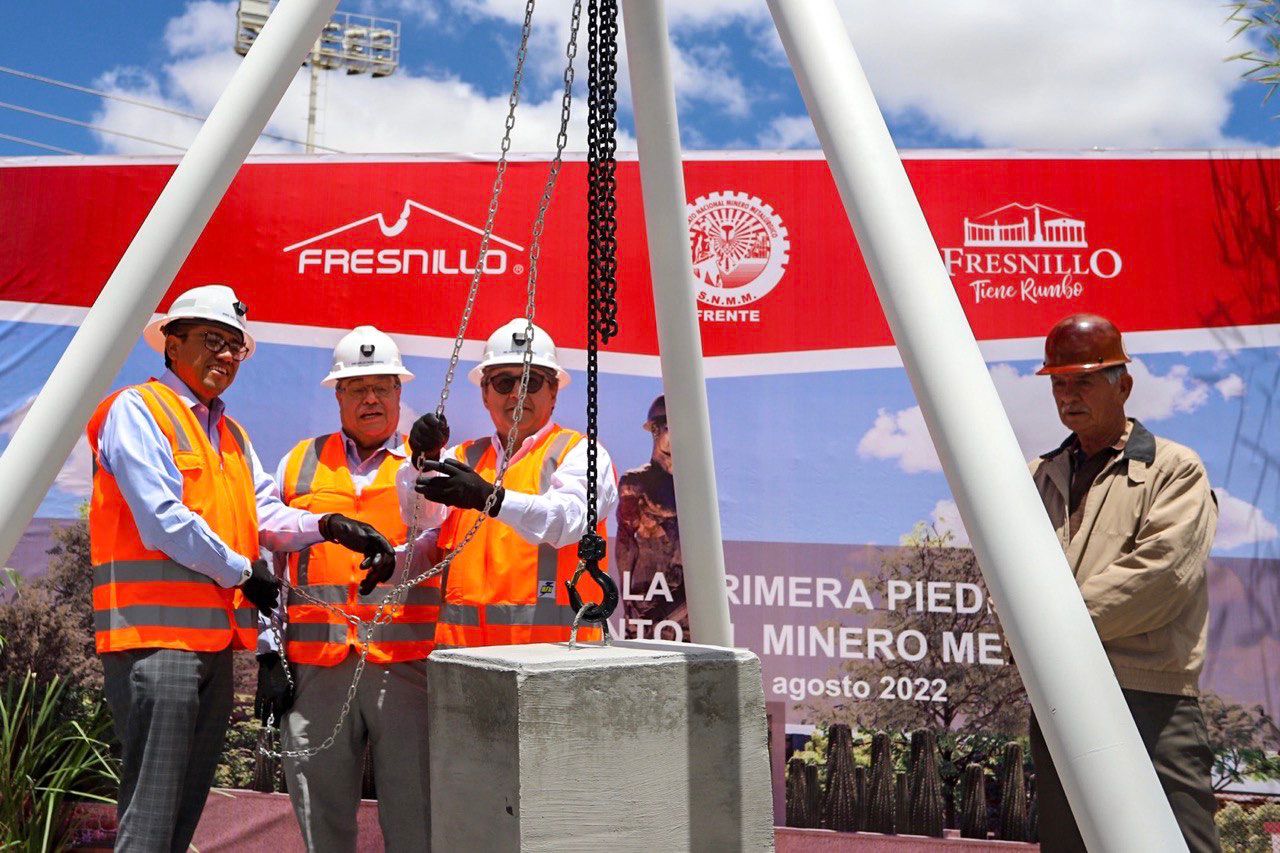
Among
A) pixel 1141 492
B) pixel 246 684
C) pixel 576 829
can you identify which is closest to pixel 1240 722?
pixel 1141 492

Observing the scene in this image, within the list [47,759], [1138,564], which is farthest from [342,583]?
[1138,564]

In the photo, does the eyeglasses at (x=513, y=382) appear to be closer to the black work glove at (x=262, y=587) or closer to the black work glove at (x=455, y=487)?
the black work glove at (x=455, y=487)

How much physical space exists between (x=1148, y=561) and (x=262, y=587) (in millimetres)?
2839

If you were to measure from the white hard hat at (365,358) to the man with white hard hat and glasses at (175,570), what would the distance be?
0.54 m

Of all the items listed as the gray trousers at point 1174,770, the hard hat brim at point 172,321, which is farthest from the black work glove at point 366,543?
the gray trousers at point 1174,770

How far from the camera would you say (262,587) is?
4.04 meters

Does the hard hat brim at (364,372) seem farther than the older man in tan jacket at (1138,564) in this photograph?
Yes

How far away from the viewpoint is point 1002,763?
4816 mm

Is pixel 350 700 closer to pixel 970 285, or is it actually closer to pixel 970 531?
pixel 970 531

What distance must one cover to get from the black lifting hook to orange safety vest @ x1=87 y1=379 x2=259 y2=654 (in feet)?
5.02

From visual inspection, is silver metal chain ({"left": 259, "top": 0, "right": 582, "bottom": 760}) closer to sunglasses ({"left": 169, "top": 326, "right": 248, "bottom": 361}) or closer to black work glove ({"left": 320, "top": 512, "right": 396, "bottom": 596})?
black work glove ({"left": 320, "top": 512, "right": 396, "bottom": 596})

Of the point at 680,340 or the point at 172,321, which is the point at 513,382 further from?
the point at 172,321

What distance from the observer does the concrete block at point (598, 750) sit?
2420mm

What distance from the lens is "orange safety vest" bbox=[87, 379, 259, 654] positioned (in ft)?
12.4
